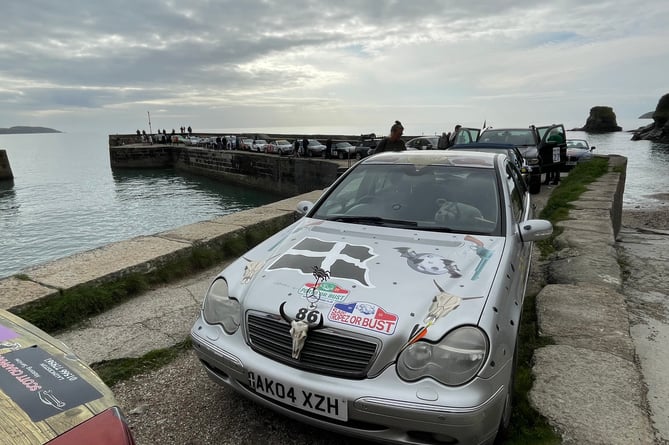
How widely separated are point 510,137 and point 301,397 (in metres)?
12.6

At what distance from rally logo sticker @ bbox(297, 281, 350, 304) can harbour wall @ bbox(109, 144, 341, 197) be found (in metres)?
17.5

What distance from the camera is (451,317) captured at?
6.50 feet

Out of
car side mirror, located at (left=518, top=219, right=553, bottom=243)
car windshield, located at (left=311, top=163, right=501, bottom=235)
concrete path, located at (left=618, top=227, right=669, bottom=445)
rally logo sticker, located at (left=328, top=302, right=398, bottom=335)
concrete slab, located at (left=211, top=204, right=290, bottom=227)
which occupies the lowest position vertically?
concrete path, located at (left=618, top=227, right=669, bottom=445)

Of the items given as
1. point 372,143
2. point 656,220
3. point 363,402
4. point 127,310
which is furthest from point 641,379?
point 372,143

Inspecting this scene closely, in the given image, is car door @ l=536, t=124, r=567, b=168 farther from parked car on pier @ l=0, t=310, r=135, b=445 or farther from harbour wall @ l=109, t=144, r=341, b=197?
parked car on pier @ l=0, t=310, r=135, b=445

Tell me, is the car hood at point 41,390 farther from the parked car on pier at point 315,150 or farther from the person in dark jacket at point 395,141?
the parked car on pier at point 315,150

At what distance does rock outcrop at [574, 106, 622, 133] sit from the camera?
138 m

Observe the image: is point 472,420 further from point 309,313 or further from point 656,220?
point 656,220

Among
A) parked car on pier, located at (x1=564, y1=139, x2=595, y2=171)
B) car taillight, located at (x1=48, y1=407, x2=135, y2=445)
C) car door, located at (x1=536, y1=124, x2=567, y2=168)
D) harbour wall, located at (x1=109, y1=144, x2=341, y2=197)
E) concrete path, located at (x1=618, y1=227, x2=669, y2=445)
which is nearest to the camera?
car taillight, located at (x1=48, y1=407, x2=135, y2=445)

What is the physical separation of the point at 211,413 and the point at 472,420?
61.4 inches

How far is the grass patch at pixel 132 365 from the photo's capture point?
2914 mm

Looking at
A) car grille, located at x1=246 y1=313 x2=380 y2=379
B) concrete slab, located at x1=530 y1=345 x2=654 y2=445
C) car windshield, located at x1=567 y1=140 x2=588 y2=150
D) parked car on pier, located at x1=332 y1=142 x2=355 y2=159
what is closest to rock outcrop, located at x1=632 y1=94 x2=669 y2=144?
car windshield, located at x1=567 y1=140 x2=588 y2=150

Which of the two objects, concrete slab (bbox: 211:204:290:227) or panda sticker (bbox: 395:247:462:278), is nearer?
panda sticker (bbox: 395:247:462:278)

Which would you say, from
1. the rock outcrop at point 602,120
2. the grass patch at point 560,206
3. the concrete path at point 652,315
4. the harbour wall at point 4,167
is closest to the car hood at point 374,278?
the concrete path at point 652,315
